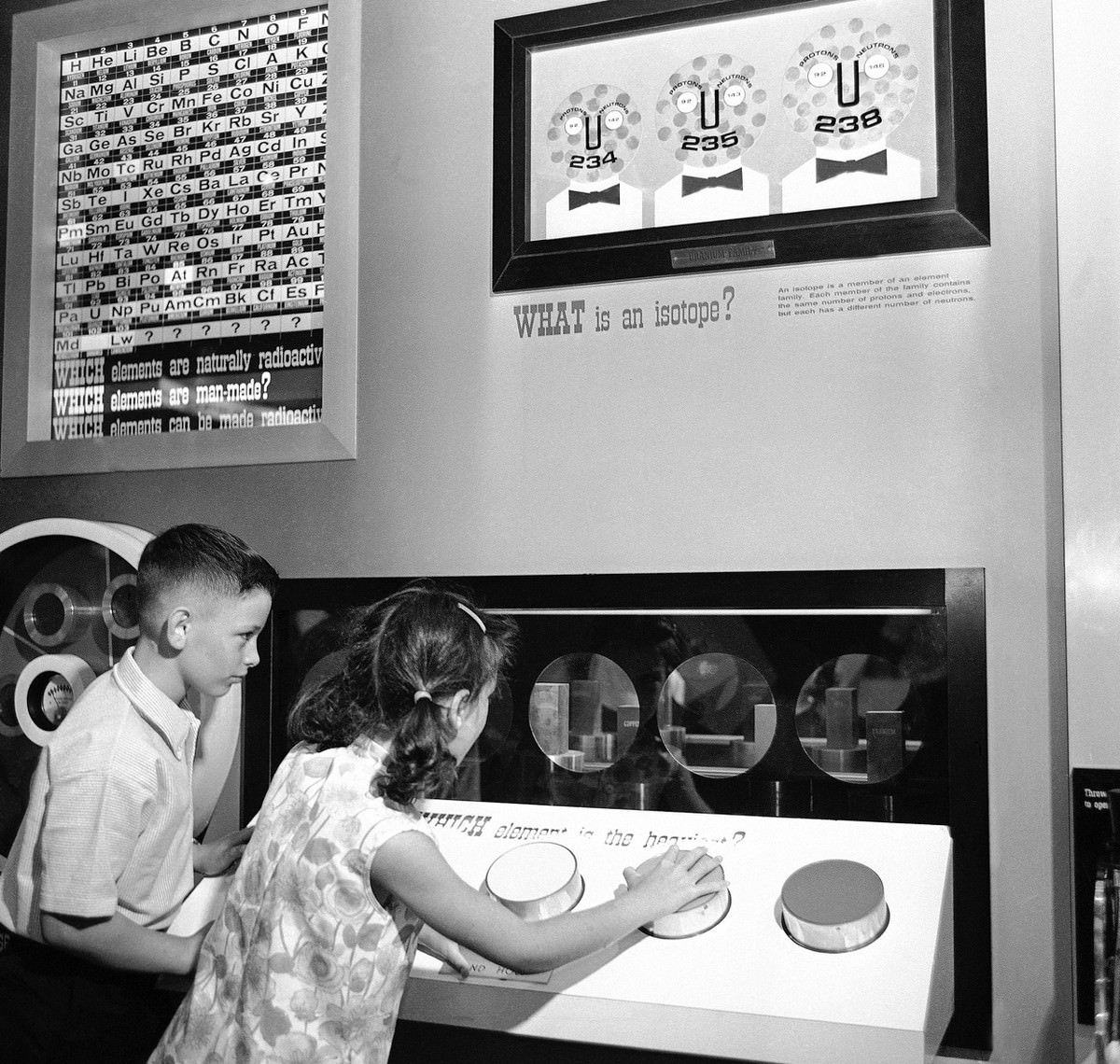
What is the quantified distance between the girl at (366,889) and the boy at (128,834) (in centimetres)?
16

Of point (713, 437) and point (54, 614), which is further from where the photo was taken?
point (54, 614)

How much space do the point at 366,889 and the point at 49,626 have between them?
0.87 m

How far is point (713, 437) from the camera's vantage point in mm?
1480

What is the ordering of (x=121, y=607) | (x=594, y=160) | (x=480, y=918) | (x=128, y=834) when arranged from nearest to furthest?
(x=480, y=918), (x=128, y=834), (x=594, y=160), (x=121, y=607)

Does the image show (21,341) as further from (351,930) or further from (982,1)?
(982,1)

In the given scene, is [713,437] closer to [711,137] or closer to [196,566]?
[711,137]

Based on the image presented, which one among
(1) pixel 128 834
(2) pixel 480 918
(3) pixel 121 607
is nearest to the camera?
(2) pixel 480 918

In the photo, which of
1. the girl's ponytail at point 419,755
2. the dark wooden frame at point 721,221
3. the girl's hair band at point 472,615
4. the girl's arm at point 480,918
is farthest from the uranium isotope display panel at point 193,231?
the girl's arm at point 480,918

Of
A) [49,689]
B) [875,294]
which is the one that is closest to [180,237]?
[49,689]

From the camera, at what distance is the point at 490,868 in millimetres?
1331

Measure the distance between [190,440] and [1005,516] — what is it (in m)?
1.11

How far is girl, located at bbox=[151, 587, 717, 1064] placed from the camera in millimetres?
1135

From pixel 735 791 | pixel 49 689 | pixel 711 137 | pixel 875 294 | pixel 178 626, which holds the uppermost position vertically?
pixel 711 137

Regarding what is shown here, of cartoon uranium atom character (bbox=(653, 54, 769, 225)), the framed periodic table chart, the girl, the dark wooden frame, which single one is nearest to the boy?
the girl
